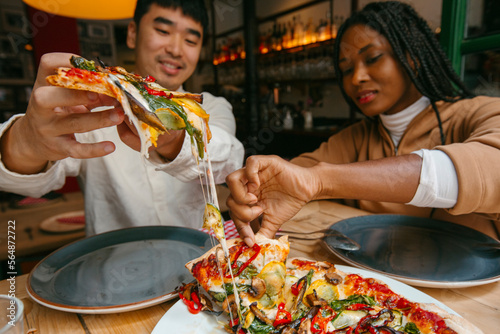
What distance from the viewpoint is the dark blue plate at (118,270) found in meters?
0.87

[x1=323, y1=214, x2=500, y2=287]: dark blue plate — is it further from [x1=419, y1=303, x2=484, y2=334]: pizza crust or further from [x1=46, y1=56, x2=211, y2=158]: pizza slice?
[x1=46, y1=56, x2=211, y2=158]: pizza slice

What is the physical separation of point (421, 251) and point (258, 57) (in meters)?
6.70

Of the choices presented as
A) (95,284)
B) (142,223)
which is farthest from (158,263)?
(142,223)

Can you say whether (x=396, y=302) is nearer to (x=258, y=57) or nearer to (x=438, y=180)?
(x=438, y=180)

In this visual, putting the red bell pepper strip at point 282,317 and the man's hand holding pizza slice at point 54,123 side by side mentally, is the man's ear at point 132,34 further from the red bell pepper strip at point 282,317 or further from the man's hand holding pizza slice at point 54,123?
the red bell pepper strip at point 282,317

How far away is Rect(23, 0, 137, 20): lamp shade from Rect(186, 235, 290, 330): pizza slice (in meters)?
1.40

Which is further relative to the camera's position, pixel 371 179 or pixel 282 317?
pixel 371 179

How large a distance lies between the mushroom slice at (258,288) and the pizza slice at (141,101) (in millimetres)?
387

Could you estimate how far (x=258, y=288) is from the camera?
872 millimetres

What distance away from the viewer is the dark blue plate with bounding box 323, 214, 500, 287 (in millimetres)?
981

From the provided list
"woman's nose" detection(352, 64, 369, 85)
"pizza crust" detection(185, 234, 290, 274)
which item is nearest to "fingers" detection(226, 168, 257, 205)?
"pizza crust" detection(185, 234, 290, 274)

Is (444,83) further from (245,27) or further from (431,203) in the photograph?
(245,27)

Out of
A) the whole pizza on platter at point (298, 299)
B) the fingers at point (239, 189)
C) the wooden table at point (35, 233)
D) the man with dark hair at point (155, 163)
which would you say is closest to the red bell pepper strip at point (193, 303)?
the whole pizza on platter at point (298, 299)

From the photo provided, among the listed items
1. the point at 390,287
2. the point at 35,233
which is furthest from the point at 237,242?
the point at 35,233
